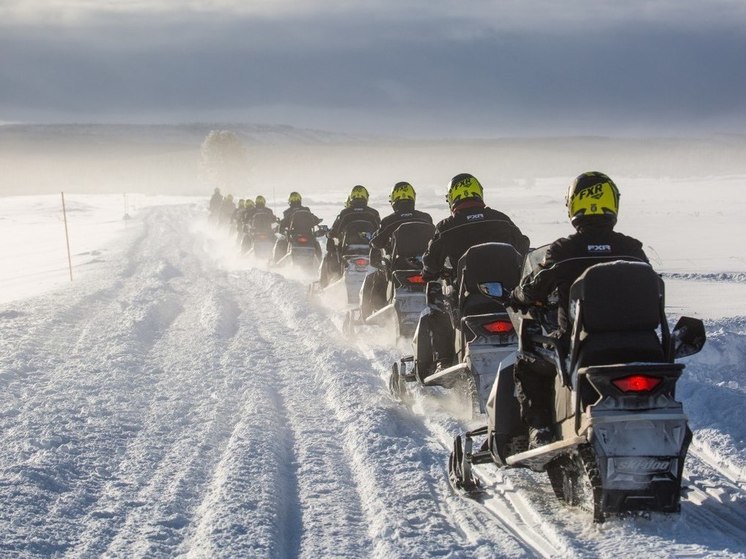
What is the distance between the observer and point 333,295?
44.7ft

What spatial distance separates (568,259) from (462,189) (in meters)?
3.05

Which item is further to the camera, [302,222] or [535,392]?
[302,222]

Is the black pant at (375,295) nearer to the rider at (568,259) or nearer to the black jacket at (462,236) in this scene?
the black jacket at (462,236)

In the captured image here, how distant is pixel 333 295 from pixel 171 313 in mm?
2618

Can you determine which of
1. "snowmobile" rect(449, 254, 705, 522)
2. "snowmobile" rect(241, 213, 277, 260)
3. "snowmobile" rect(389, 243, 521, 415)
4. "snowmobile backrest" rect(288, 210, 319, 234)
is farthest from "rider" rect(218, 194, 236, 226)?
"snowmobile" rect(449, 254, 705, 522)

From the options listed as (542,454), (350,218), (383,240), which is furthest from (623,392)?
(350,218)

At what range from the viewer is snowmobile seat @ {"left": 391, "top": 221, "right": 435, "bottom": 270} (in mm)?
9562

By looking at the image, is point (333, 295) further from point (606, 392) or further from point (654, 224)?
point (654, 224)

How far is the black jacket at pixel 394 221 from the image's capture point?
10211mm

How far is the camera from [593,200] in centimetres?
457

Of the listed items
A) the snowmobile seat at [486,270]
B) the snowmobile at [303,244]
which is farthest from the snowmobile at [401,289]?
the snowmobile at [303,244]

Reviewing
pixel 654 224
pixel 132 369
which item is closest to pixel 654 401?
pixel 132 369

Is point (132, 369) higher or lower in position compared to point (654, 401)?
lower

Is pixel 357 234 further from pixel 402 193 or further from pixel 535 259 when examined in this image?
pixel 535 259
